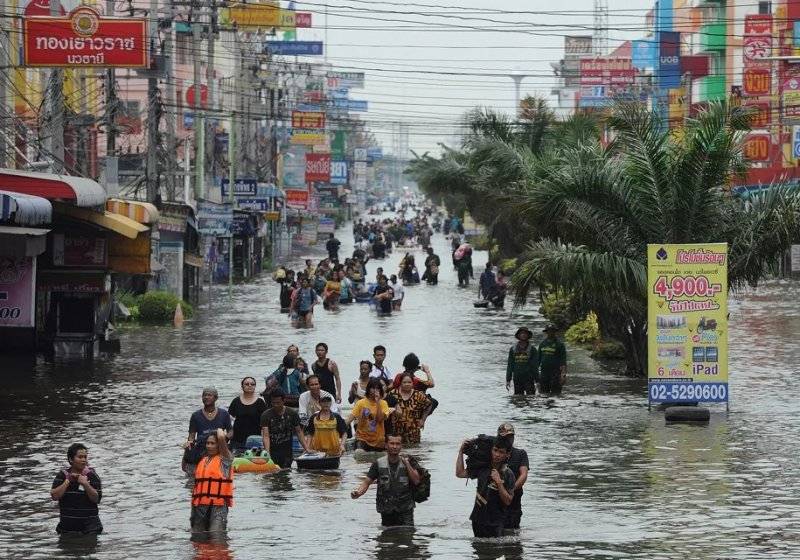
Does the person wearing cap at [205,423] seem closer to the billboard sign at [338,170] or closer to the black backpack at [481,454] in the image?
the black backpack at [481,454]

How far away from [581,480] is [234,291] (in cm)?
4385

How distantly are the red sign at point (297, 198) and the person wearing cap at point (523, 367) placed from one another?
69.8 metres

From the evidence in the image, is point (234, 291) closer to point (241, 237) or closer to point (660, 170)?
point (241, 237)

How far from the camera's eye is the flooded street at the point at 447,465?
15781 millimetres

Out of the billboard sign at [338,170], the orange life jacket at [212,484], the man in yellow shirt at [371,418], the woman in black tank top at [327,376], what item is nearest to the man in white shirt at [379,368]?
the woman in black tank top at [327,376]

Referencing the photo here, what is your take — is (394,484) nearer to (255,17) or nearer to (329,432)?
(329,432)

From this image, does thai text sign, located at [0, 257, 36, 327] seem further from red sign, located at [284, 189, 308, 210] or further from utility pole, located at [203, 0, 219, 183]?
red sign, located at [284, 189, 308, 210]

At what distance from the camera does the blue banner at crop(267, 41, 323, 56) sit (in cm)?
9694

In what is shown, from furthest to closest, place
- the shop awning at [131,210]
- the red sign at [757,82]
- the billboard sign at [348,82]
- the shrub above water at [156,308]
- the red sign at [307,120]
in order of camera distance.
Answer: the billboard sign at [348,82], the red sign at [307,120], the red sign at [757,82], the shrub above water at [156,308], the shop awning at [131,210]

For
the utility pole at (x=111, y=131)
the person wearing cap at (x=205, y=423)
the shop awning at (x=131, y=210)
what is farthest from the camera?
the utility pole at (x=111, y=131)

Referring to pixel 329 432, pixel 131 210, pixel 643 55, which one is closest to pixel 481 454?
pixel 329 432

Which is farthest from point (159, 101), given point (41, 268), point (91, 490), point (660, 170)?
point (91, 490)

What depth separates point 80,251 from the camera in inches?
1378

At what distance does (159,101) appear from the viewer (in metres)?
48.1
